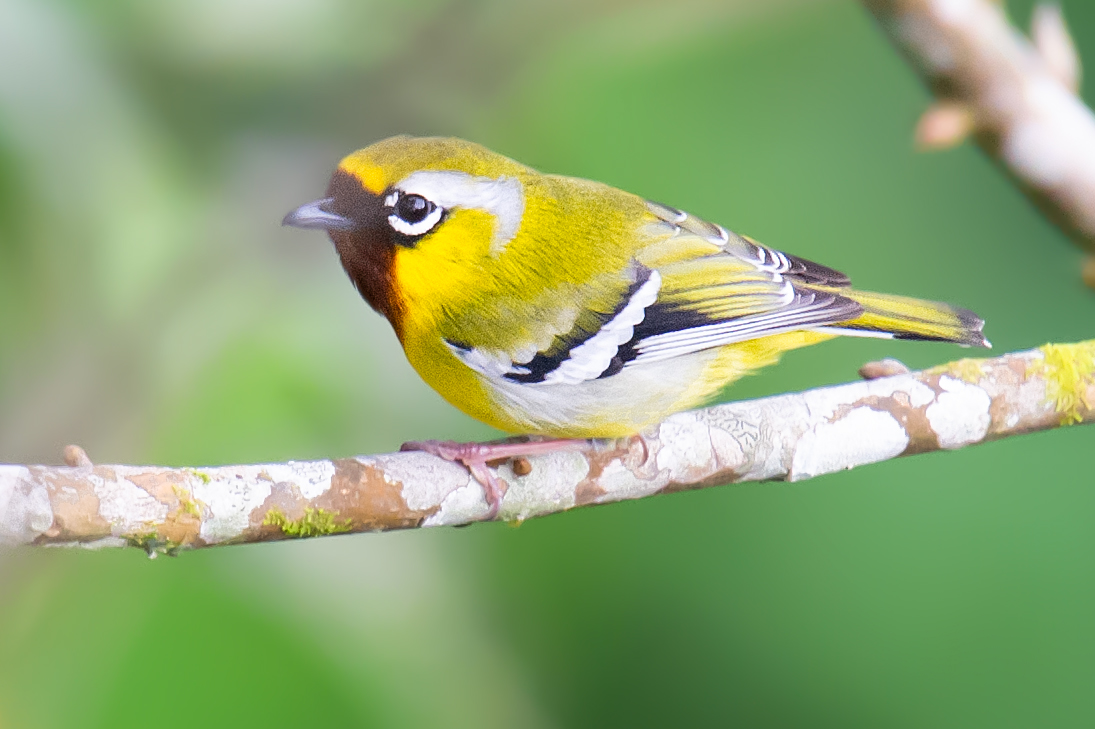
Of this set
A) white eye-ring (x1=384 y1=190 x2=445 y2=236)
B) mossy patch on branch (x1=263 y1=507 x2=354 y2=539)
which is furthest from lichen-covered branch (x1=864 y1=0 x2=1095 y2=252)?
mossy patch on branch (x1=263 y1=507 x2=354 y2=539)

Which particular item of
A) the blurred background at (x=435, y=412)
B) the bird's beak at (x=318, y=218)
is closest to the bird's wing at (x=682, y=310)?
the bird's beak at (x=318, y=218)

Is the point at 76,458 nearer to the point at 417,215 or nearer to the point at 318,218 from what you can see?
the point at 318,218

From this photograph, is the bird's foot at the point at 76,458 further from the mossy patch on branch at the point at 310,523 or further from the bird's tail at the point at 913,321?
the bird's tail at the point at 913,321

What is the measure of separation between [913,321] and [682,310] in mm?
402

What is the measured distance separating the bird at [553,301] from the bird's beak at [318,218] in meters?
0.01

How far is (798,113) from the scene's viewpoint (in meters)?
2.48

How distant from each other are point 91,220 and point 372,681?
1074 mm

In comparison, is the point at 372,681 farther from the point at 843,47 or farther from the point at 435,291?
the point at 843,47

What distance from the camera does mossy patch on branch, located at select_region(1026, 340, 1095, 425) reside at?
186 centimetres

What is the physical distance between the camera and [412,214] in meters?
1.62

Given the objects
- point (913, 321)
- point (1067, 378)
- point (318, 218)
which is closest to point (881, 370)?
point (913, 321)

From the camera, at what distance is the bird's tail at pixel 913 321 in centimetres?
183

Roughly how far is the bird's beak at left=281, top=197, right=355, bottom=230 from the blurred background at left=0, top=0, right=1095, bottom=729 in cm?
73

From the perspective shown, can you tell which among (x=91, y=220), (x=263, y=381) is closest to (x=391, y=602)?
(x=263, y=381)
